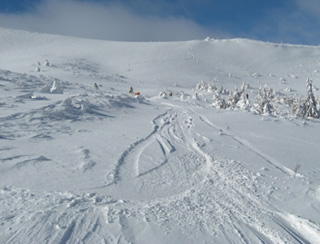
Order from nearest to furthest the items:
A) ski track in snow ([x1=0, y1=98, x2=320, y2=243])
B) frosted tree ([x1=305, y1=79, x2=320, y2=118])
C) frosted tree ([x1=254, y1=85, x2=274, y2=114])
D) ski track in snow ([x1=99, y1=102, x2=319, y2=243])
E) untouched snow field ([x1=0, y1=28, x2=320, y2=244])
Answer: ski track in snow ([x1=0, y1=98, x2=320, y2=243])
untouched snow field ([x1=0, y1=28, x2=320, y2=244])
ski track in snow ([x1=99, y1=102, x2=319, y2=243])
frosted tree ([x1=254, y1=85, x2=274, y2=114])
frosted tree ([x1=305, y1=79, x2=320, y2=118])

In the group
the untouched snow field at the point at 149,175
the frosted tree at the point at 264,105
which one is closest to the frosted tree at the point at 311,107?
the frosted tree at the point at 264,105

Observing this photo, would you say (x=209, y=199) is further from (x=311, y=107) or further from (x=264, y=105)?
(x=311, y=107)

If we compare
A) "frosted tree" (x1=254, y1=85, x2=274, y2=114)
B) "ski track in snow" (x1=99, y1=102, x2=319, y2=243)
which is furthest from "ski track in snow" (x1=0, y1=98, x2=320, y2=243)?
"frosted tree" (x1=254, y1=85, x2=274, y2=114)

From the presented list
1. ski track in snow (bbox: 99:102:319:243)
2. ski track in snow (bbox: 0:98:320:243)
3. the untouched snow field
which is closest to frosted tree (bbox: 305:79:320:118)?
the untouched snow field

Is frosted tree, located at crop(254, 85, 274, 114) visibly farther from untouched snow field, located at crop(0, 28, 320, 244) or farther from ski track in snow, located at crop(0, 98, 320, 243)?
ski track in snow, located at crop(0, 98, 320, 243)

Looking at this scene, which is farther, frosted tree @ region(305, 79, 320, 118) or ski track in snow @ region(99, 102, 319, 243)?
frosted tree @ region(305, 79, 320, 118)

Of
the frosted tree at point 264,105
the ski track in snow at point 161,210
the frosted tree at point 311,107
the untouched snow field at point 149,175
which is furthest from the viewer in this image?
the frosted tree at point 311,107

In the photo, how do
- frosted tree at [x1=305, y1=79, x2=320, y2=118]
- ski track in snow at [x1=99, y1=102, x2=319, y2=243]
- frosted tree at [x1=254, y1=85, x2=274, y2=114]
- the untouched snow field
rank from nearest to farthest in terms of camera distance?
the untouched snow field < ski track in snow at [x1=99, y1=102, x2=319, y2=243] < frosted tree at [x1=254, y1=85, x2=274, y2=114] < frosted tree at [x1=305, y1=79, x2=320, y2=118]

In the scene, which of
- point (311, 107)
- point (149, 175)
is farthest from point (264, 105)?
point (149, 175)

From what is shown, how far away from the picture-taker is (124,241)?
414cm

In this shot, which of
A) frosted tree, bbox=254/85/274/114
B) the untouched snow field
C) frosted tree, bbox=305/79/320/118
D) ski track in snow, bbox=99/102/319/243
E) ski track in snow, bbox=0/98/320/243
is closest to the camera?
ski track in snow, bbox=0/98/320/243

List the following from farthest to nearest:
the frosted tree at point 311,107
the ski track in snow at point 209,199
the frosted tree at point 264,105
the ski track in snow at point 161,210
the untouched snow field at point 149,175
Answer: the frosted tree at point 311,107 < the frosted tree at point 264,105 < the ski track in snow at point 209,199 < the untouched snow field at point 149,175 < the ski track in snow at point 161,210

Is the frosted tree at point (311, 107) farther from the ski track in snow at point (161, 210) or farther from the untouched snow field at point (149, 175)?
the ski track in snow at point (161, 210)

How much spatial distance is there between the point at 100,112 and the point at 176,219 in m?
9.48
